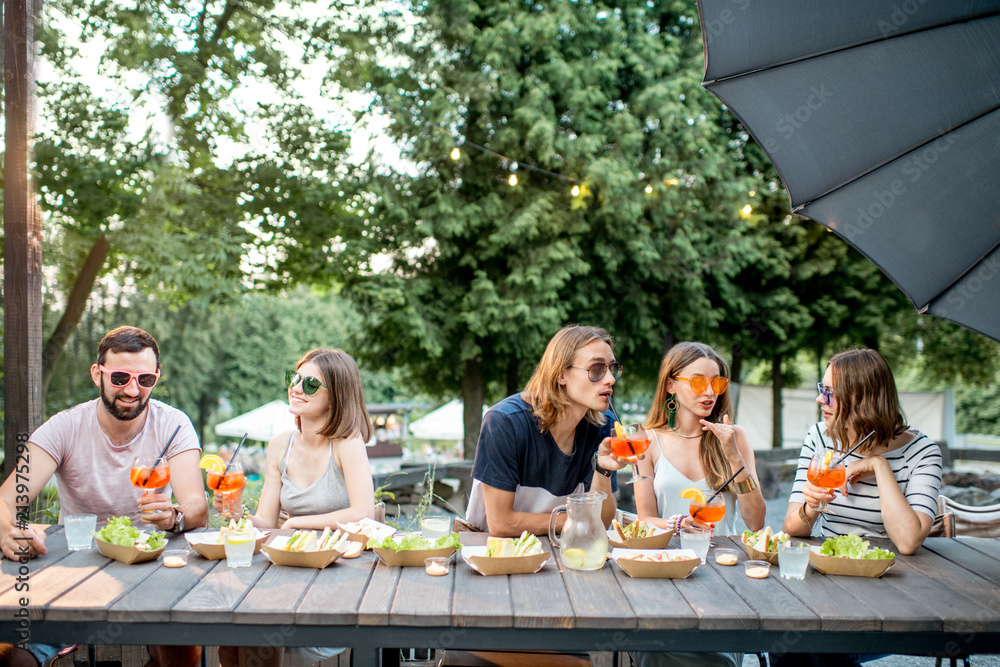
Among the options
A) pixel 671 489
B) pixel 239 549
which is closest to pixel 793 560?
pixel 671 489

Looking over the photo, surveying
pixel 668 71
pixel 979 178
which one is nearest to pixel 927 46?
pixel 979 178

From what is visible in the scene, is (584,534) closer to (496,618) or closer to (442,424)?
(496,618)

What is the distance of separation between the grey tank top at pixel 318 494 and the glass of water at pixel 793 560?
1710 mm

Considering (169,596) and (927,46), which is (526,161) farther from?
(169,596)

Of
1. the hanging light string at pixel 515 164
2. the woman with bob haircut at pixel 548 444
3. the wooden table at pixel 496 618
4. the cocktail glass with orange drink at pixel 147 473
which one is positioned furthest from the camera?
the hanging light string at pixel 515 164

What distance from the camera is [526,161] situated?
987 cm

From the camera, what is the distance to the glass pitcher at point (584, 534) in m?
2.35

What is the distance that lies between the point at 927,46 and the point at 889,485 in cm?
152

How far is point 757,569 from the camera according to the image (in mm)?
2363

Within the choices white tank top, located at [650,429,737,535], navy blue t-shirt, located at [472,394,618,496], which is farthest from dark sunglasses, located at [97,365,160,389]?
white tank top, located at [650,429,737,535]

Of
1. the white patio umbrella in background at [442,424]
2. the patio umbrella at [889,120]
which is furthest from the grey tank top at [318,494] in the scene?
the white patio umbrella in background at [442,424]

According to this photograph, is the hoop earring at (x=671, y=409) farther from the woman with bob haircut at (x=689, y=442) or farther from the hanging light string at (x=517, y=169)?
the hanging light string at (x=517, y=169)

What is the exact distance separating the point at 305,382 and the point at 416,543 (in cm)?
87

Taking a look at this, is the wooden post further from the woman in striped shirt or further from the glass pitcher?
the woman in striped shirt
